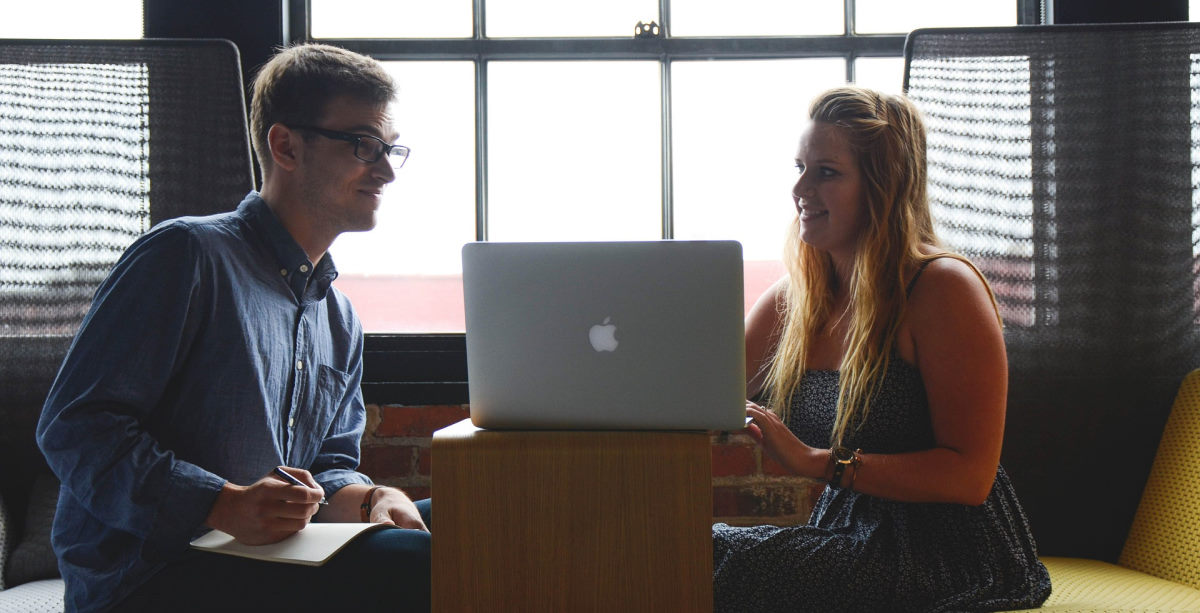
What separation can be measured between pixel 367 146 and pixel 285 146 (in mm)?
127

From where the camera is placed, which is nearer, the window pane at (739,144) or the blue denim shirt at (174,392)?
the blue denim shirt at (174,392)

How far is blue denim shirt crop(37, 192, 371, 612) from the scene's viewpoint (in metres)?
1.05

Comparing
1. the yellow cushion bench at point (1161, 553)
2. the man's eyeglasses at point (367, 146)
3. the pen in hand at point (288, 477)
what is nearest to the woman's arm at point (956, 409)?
the yellow cushion bench at point (1161, 553)

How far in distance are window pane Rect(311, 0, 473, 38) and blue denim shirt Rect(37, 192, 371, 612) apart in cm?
86

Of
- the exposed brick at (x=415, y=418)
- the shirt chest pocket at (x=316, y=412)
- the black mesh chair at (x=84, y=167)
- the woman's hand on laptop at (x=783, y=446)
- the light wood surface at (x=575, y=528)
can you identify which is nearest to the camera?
the light wood surface at (x=575, y=528)

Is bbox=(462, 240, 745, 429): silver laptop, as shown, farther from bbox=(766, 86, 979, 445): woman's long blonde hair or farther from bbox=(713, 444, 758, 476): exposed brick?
bbox=(713, 444, 758, 476): exposed brick

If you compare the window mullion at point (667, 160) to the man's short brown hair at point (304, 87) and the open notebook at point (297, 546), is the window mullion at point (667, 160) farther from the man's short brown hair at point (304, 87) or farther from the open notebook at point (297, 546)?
the open notebook at point (297, 546)

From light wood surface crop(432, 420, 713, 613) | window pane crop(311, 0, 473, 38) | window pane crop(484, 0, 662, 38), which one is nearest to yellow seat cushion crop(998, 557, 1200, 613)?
light wood surface crop(432, 420, 713, 613)

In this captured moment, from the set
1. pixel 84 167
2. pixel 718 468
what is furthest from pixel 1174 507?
pixel 84 167

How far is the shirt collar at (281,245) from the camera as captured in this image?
131 centimetres

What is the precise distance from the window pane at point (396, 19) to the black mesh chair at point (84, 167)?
326 mm

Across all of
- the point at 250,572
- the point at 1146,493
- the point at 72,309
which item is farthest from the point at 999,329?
the point at 72,309

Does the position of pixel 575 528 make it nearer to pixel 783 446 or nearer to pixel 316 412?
pixel 783 446

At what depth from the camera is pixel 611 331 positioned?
100 centimetres
